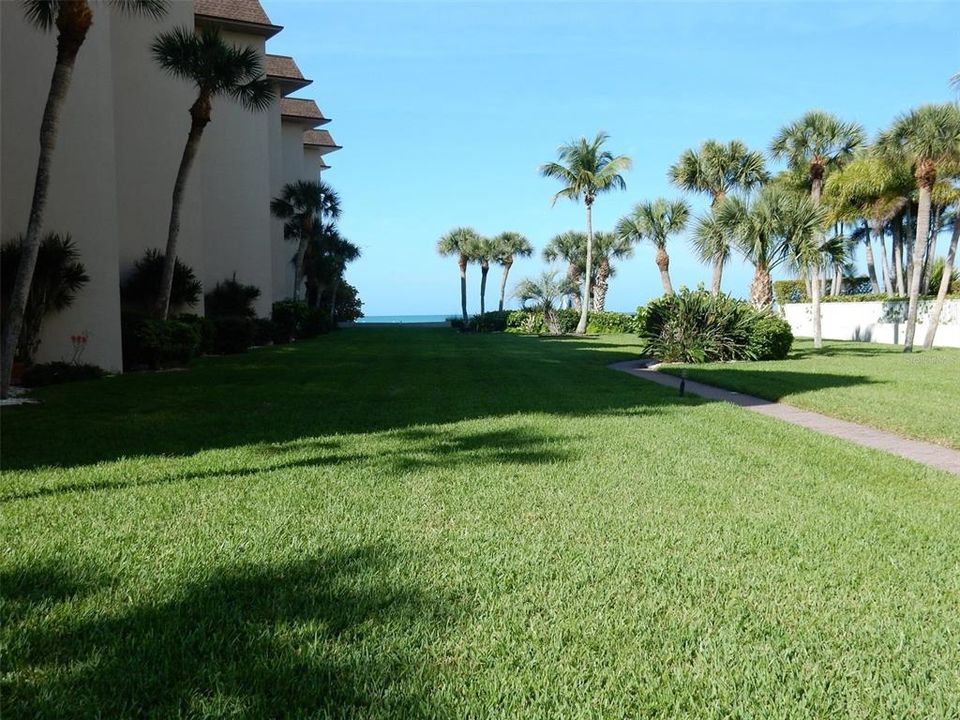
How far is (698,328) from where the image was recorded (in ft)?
67.8

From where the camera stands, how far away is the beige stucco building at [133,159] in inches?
528

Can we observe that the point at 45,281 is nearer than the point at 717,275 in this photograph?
Yes

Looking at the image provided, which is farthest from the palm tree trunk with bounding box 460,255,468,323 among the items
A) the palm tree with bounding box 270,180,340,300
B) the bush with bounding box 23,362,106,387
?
the bush with bounding box 23,362,106,387

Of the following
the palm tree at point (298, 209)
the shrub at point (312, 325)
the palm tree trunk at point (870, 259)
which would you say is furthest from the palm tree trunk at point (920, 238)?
the palm tree at point (298, 209)

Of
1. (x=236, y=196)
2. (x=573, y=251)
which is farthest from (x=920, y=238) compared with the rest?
(x=573, y=251)

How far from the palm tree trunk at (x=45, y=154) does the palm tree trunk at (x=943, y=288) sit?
24440mm

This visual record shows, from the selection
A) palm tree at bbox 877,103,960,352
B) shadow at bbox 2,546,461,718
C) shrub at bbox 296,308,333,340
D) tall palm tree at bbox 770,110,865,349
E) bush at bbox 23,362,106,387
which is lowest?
shadow at bbox 2,546,461,718

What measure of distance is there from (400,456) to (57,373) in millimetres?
9297

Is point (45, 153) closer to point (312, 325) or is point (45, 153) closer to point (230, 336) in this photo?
point (230, 336)

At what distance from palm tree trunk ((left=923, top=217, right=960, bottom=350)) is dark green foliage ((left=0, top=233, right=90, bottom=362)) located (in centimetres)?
2412

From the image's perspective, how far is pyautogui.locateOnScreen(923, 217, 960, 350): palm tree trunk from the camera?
83.1 ft

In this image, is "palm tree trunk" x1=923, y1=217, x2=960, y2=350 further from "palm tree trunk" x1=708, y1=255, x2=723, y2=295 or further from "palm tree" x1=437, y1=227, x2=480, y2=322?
"palm tree" x1=437, y1=227, x2=480, y2=322

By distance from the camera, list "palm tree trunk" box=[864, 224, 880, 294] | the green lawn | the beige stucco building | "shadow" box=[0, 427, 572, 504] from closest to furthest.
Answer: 1. the green lawn
2. "shadow" box=[0, 427, 572, 504]
3. the beige stucco building
4. "palm tree trunk" box=[864, 224, 880, 294]

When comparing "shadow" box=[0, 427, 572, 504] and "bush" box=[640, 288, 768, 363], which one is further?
"bush" box=[640, 288, 768, 363]
